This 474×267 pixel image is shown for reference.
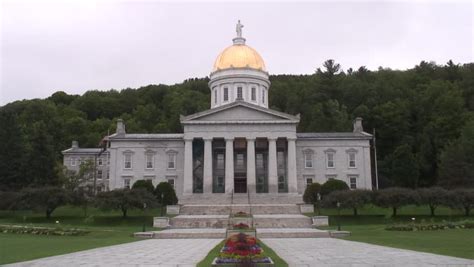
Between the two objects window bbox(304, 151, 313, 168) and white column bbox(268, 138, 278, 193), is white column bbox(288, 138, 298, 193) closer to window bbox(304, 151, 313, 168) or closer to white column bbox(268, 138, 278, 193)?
white column bbox(268, 138, 278, 193)

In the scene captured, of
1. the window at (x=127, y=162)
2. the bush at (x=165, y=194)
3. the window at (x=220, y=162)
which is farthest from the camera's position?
the window at (x=220, y=162)

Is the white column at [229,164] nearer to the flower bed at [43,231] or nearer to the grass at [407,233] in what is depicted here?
the grass at [407,233]

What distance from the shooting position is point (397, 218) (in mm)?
40844

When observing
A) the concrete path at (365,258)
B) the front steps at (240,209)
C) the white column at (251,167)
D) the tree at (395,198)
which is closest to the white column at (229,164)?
the white column at (251,167)

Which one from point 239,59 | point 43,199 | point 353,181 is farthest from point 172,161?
point 353,181

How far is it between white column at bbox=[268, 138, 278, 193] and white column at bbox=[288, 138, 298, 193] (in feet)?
5.50

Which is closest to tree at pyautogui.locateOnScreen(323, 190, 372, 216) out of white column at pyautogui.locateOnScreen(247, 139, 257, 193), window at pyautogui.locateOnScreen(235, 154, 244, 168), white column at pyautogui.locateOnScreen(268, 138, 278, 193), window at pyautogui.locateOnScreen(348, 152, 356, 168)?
white column at pyautogui.locateOnScreen(268, 138, 278, 193)

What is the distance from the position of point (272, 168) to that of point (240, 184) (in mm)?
5824

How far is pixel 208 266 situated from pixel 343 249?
24.7 feet

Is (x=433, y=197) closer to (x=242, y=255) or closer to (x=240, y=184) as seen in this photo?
(x=240, y=184)

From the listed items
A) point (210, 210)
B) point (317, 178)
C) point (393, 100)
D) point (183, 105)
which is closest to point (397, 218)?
point (210, 210)

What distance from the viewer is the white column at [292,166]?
57.0m

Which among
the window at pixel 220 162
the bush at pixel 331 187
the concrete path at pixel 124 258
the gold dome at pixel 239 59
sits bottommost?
the concrete path at pixel 124 258

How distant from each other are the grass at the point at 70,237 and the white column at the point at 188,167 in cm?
1109
